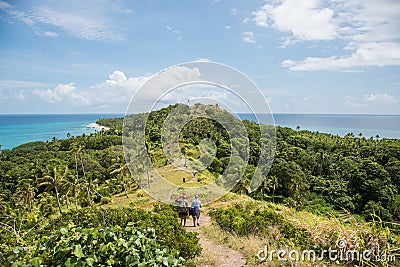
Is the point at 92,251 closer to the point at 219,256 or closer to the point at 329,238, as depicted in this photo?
the point at 219,256

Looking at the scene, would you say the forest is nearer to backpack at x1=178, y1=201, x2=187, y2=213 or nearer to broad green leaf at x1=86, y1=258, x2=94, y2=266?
broad green leaf at x1=86, y1=258, x2=94, y2=266

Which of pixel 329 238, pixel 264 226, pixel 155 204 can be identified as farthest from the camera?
pixel 155 204

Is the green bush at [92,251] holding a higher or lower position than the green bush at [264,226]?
higher

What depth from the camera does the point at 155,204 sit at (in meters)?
12.1

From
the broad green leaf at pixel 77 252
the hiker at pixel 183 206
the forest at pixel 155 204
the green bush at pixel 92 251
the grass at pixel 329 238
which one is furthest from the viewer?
the hiker at pixel 183 206

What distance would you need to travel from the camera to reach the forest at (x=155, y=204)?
2840mm

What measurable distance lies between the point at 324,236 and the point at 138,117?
467cm

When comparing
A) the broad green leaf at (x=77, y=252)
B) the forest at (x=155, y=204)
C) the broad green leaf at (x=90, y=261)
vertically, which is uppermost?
the broad green leaf at (x=77, y=252)

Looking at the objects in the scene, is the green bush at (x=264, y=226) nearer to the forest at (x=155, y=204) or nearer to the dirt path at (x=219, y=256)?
the forest at (x=155, y=204)

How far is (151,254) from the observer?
2.96 meters

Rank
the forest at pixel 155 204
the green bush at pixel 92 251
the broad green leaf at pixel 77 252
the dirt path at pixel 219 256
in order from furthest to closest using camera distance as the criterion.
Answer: the dirt path at pixel 219 256
the forest at pixel 155 204
the green bush at pixel 92 251
the broad green leaf at pixel 77 252

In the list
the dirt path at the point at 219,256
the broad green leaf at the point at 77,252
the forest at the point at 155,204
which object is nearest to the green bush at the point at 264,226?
the forest at the point at 155,204

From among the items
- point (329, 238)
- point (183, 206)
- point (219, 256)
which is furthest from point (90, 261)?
point (183, 206)

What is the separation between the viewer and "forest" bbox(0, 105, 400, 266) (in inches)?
112
